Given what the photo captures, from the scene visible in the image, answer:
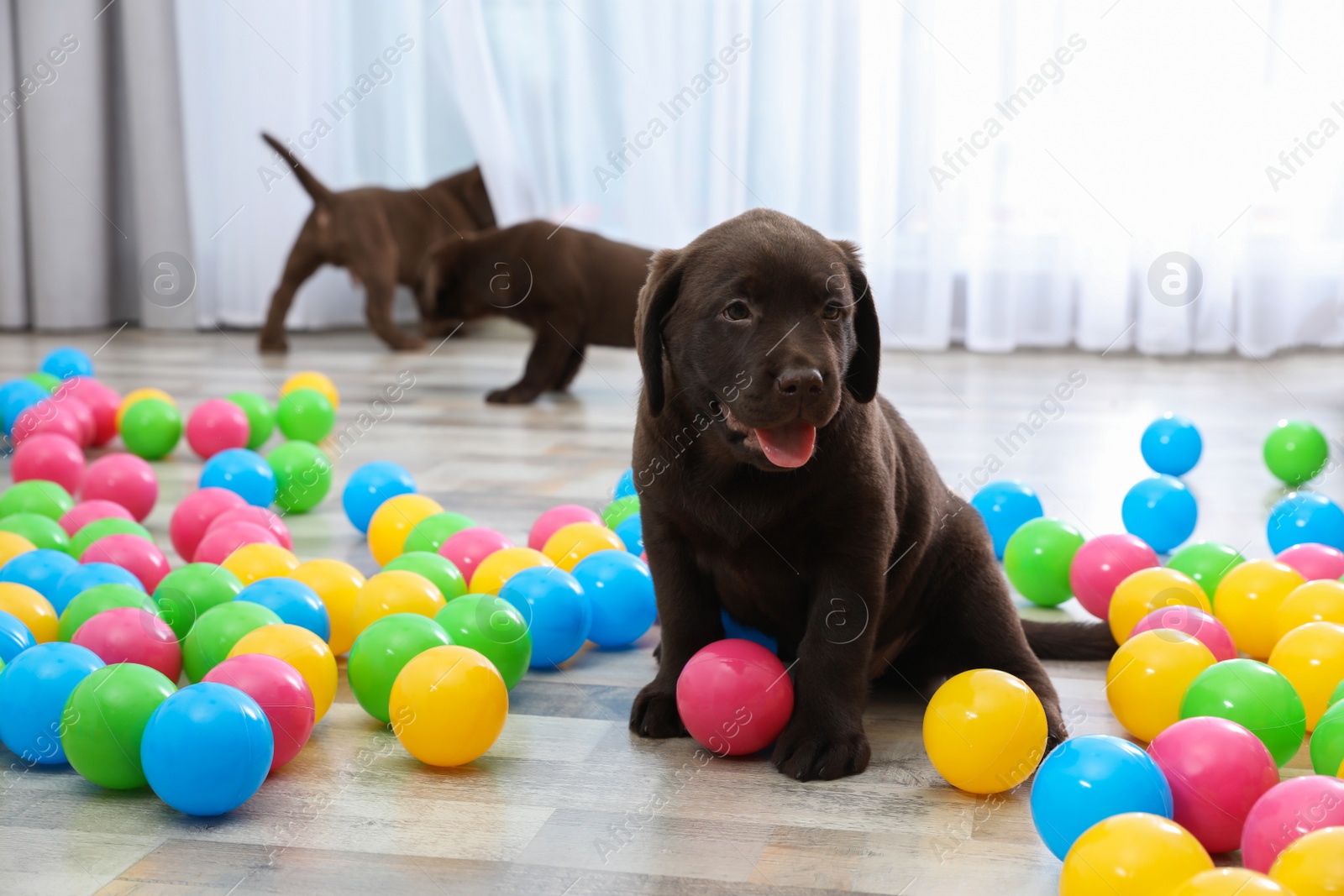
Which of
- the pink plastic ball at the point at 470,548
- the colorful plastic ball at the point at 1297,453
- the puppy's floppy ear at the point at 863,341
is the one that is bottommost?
the colorful plastic ball at the point at 1297,453

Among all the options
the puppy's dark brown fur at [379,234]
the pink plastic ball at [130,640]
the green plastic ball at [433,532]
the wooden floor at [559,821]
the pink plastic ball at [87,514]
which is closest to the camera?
the wooden floor at [559,821]

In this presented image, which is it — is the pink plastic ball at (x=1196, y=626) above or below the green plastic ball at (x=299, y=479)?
above

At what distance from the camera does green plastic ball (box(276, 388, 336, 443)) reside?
4.35 metres

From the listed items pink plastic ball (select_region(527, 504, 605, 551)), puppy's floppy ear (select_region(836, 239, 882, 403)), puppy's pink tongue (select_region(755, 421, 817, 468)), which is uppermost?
puppy's floppy ear (select_region(836, 239, 882, 403))

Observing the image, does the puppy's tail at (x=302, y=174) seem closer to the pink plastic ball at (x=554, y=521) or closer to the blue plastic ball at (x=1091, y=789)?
the pink plastic ball at (x=554, y=521)

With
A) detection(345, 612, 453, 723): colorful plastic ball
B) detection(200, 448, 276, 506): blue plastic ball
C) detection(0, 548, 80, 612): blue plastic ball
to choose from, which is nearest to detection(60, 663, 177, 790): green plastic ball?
detection(345, 612, 453, 723): colorful plastic ball

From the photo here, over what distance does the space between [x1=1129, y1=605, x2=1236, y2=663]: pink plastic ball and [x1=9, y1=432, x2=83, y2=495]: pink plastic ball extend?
9.64ft

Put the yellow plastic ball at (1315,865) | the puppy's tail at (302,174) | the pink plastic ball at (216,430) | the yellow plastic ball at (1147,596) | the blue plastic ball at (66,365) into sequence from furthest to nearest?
the puppy's tail at (302,174), the blue plastic ball at (66,365), the pink plastic ball at (216,430), the yellow plastic ball at (1147,596), the yellow plastic ball at (1315,865)

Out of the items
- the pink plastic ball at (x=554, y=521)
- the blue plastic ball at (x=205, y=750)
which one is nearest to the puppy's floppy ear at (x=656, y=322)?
the blue plastic ball at (x=205, y=750)

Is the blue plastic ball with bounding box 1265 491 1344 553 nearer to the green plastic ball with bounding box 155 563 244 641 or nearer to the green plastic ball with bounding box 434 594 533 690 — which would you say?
the green plastic ball with bounding box 434 594 533 690

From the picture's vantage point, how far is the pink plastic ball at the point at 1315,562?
8.51 ft

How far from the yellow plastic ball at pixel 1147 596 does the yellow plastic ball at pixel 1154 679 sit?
0.30 meters

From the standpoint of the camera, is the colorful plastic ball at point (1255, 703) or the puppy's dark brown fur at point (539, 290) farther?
the puppy's dark brown fur at point (539, 290)

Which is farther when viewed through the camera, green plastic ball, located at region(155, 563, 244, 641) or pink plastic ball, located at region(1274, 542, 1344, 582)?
pink plastic ball, located at region(1274, 542, 1344, 582)
